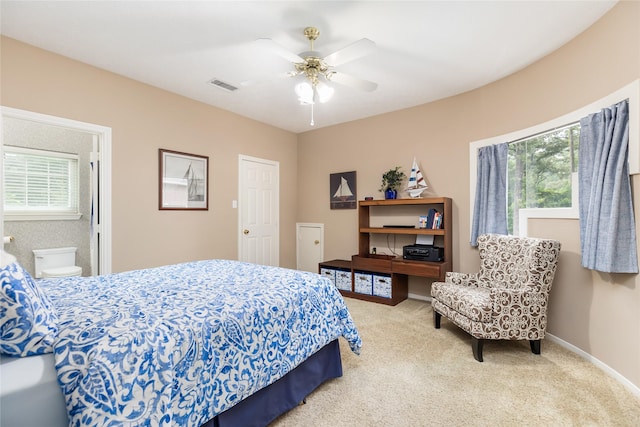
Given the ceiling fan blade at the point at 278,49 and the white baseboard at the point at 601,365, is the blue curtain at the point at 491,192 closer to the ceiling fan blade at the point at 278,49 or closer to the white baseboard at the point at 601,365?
the white baseboard at the point at 601,365

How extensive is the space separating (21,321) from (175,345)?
497 millimetres

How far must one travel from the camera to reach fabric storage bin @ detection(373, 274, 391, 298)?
12.8ft

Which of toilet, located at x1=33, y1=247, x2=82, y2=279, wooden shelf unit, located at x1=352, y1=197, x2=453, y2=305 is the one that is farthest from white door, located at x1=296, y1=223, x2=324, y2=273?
toilet, located at x1=33, y1=247, x2=82, y2=279

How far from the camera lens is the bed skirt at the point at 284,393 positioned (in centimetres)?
148

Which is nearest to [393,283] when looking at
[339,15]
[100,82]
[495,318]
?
[495,318]

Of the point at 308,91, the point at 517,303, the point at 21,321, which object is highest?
the point at 308,91

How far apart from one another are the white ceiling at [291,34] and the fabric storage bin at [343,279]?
8.29 ft

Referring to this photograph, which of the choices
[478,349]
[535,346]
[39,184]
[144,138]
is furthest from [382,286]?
[39,184]

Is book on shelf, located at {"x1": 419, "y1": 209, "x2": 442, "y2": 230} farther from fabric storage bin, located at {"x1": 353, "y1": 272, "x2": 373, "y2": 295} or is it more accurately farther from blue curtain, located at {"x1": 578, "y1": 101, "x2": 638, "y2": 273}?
blue curtain, located at {"x1": 578, "y1": 101, "x2": 638, "y2": 273}

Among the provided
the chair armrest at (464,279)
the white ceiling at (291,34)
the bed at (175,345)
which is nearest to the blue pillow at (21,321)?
the bed at (175,345)

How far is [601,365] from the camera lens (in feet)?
7.48

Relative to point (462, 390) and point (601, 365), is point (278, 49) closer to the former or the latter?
point (462, 390)

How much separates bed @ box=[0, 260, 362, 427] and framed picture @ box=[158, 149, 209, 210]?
5.43 feet

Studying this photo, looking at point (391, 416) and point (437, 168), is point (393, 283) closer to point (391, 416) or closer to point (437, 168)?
point (437, 168)
